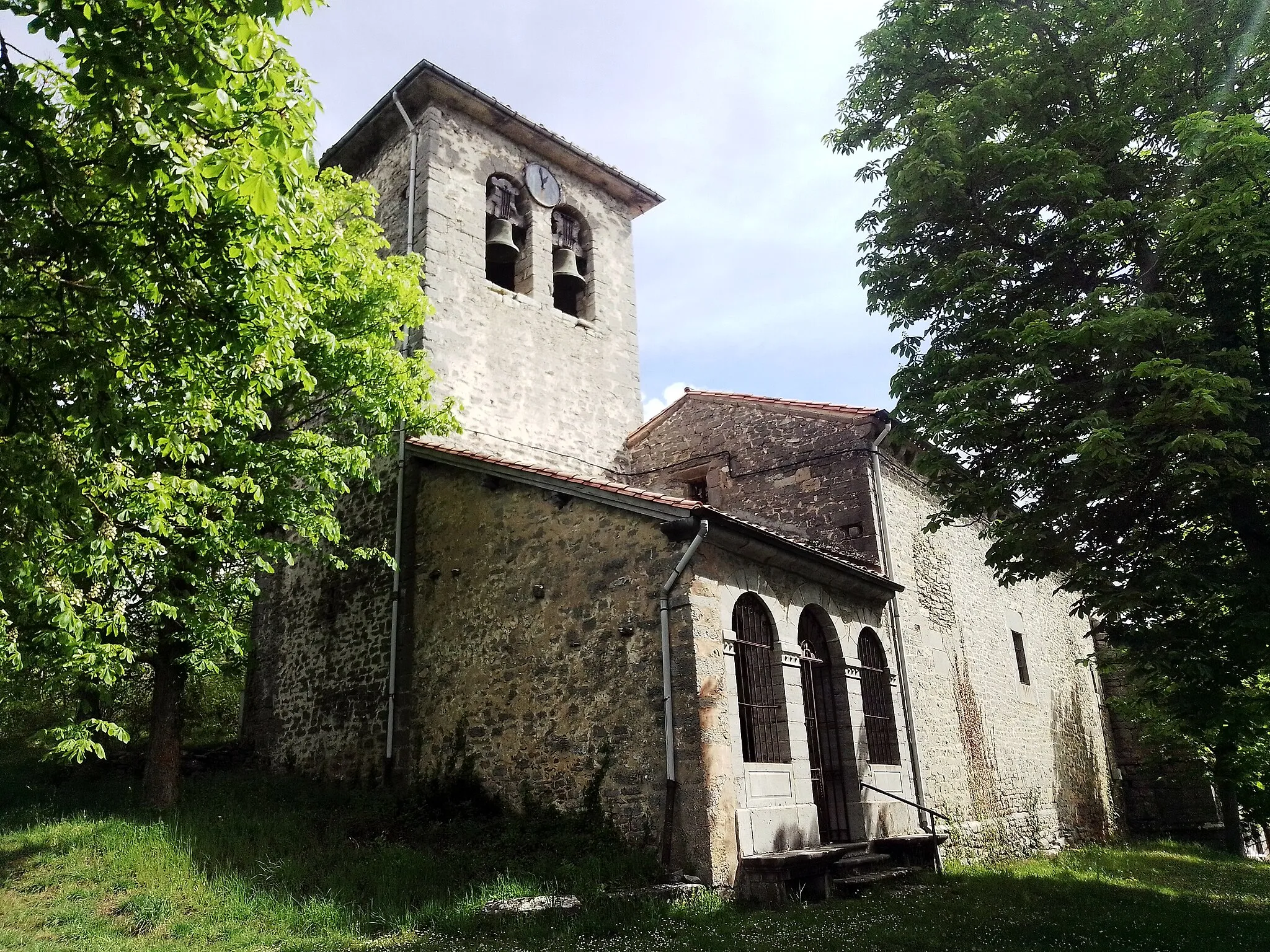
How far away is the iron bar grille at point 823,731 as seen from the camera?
33.7ft

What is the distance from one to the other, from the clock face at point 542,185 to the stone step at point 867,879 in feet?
39.1

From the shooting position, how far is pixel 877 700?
1156 cm

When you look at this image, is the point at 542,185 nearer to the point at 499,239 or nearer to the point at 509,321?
the point at 499,239

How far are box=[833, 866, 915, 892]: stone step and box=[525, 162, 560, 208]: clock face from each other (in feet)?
39.1

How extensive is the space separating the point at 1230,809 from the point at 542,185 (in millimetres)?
18462

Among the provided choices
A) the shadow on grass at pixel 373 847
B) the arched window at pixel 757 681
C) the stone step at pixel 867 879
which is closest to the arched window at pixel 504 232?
the arched window at pixel 757 681

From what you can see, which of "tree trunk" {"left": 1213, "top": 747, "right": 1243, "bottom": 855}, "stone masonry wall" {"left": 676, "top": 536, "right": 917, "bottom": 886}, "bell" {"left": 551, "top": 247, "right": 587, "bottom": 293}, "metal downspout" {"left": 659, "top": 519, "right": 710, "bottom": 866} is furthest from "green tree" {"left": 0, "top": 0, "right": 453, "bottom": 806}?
"tree trunk" {"left": 1213, "top": 747, "right": 1243, "bottom": 855}

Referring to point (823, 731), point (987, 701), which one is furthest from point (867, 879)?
point (987, 701)

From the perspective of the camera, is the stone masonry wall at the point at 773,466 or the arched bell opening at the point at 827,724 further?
the stone masonry wall at the point at 773,466

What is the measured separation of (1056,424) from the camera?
8.94 m

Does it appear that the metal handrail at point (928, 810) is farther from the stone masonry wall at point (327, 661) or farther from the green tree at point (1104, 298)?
the stone masonry wall at point (327, 661)

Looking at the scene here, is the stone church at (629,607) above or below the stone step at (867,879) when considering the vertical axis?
above

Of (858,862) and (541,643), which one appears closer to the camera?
(858,862)

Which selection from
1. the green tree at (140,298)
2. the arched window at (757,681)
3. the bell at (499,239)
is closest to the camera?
the green tree at (140,298)
